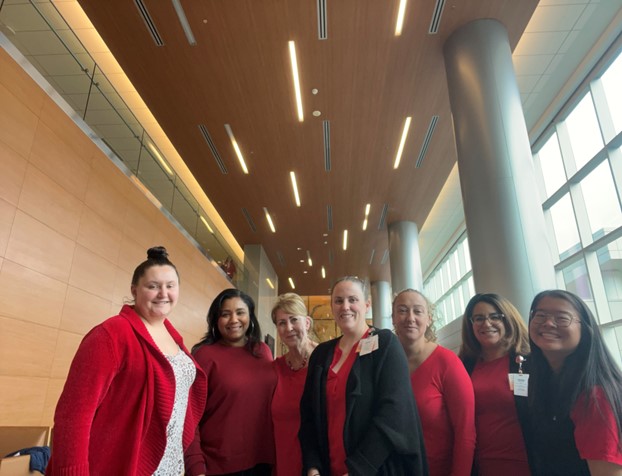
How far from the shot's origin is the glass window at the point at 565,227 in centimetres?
655

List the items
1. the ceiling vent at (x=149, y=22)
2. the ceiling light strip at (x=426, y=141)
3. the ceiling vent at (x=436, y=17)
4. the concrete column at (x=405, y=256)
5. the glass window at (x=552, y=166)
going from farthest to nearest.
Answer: the concrete column at (x=405, y=256) → the ceiling light strip at (x=426, y=141) → the glass window at (x=552, y=166) → the ceiling vent at (x=149, y=22) → the ceiling vent at (x=436, y=17)

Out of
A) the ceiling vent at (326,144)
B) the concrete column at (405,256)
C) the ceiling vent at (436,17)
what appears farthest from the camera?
the concrete column at (405,256)

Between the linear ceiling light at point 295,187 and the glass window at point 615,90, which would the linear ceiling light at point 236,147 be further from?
the glass window at point 615,90

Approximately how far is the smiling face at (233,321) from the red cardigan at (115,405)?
0.67 metres

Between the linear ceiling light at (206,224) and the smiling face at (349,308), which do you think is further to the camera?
the linear ceiling light at (206,224)

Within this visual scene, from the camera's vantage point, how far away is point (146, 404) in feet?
4.88

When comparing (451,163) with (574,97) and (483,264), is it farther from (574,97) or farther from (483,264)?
(483,264)

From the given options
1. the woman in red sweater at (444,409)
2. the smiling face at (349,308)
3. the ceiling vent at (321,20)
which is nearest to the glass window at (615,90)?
the ceiling vent at (321,20)

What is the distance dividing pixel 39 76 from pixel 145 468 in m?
4.44

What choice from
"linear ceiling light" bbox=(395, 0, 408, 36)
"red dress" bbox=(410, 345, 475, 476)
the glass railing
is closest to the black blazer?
"red dress" bbox=(410, 345, 475, 476)

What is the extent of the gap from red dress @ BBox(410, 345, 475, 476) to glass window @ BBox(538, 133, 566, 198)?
630 cm

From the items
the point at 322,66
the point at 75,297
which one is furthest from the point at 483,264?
the point at 75,297

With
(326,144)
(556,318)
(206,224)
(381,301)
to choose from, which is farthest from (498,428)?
(381,301)

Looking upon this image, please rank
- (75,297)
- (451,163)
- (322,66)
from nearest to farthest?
(75,297) < (322,66) < (451,163)
